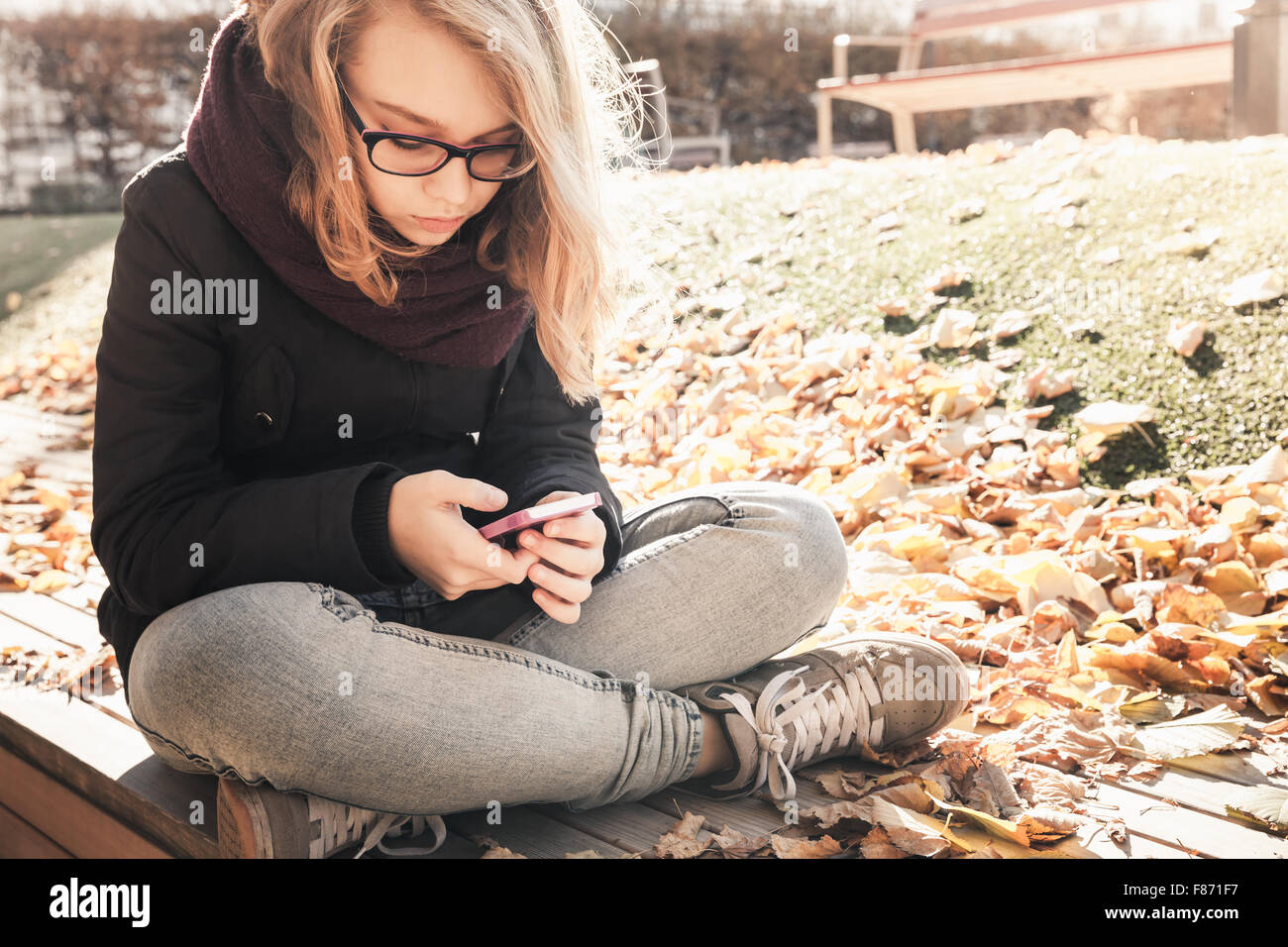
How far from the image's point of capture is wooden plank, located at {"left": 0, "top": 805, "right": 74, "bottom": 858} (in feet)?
4.82

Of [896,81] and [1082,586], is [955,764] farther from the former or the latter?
[896,81]

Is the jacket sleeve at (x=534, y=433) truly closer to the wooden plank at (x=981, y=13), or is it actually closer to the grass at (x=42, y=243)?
the wooden plank at (x=981, y=13)

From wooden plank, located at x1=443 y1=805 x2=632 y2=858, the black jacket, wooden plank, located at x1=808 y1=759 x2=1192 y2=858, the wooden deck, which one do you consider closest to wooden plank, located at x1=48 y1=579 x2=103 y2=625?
the wooden deck

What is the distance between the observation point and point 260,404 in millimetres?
1300

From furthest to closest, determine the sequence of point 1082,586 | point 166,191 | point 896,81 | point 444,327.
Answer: point 896,81, point 1082,586, point 444,327, point 166,191

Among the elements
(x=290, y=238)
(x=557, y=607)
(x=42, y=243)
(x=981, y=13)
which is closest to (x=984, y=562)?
(x=557, y=607)

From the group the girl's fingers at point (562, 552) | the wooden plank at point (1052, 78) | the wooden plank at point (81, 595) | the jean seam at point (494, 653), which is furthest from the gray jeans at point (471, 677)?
the wooden plank at point (1052, 78)

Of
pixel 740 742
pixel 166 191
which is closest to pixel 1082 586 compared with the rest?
pixel 740 742

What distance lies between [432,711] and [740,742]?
379 mm

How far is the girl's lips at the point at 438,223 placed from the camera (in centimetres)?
125

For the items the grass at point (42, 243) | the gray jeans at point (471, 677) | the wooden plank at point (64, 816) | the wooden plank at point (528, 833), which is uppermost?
the grass at point (42, 243)

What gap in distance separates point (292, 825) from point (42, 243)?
681cm

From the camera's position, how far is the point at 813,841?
3.78ft

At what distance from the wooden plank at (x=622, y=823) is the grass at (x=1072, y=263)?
2.60 ft
